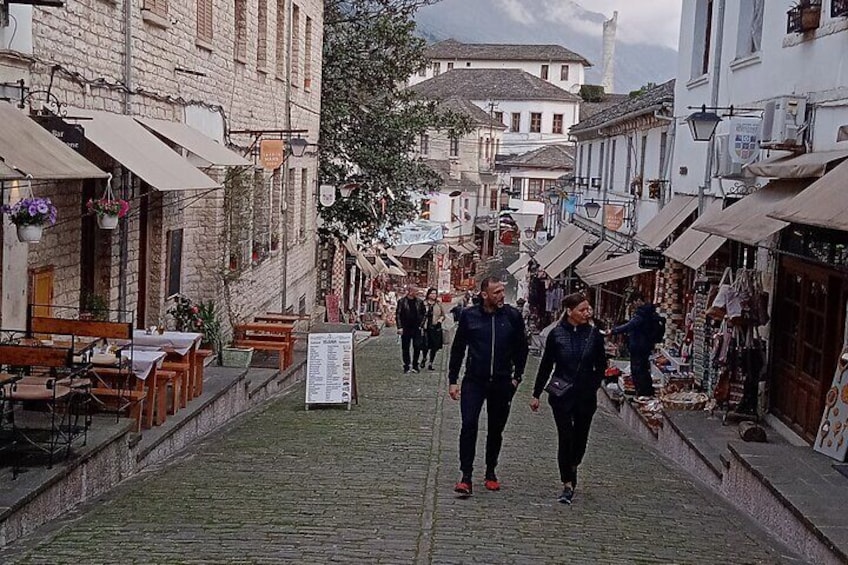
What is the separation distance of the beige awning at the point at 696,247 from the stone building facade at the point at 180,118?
6774 mm

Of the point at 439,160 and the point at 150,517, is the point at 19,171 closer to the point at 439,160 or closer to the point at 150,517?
the point at 150,517

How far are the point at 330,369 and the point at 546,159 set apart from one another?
53.5 m

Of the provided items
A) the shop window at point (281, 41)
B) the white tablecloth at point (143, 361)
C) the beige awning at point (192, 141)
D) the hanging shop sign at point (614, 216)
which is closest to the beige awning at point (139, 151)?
the beige awning at point (192, 141)

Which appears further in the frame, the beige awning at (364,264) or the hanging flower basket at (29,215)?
the beige awning at (364,264)

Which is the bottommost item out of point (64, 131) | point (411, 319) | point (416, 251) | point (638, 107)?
point (416, 251)

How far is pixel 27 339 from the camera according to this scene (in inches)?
394

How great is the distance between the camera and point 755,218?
36.6ft

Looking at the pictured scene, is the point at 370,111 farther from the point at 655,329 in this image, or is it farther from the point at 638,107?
the point at 655,329

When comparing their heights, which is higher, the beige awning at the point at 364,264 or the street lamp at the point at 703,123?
the street lamp at the point at 703,123

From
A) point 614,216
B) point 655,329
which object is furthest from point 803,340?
point 614,216

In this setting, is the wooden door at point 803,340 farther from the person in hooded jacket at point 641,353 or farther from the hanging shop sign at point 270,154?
the hanging shop sign at point 270,154

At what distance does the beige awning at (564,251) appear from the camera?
2811cm

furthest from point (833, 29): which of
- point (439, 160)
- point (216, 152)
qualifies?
point (439, 160)

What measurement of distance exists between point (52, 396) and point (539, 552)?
354 cm
